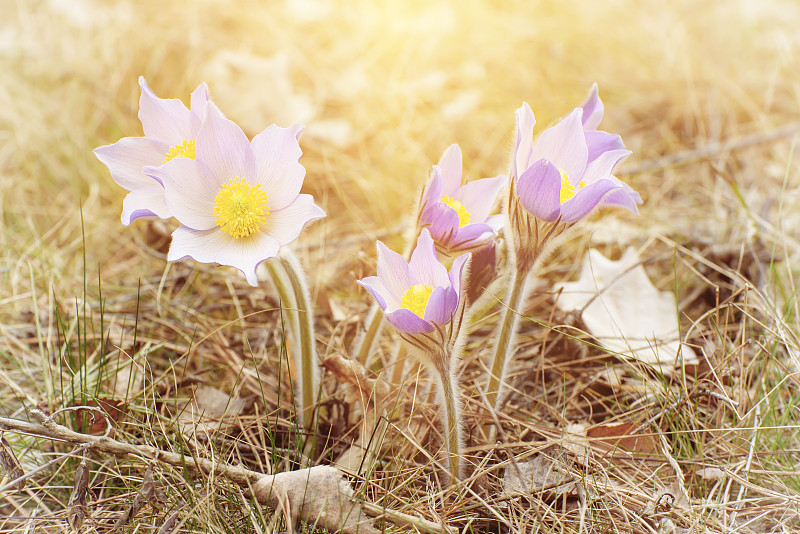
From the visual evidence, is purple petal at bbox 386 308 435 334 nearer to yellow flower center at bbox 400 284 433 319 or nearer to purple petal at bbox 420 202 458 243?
yellow flower center at bbox 400 284 433 319

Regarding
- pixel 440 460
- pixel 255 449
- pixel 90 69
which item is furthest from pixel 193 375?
pixel 90 69

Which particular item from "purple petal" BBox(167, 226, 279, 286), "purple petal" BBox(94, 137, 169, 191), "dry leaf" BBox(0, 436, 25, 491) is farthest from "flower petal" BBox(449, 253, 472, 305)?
"dry leaf" BBox(0, 436, 25, 491)

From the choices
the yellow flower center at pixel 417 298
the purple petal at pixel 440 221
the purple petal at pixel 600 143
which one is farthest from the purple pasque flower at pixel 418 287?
the purple petal at pixel 600 143

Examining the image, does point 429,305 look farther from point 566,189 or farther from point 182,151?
point 182,151

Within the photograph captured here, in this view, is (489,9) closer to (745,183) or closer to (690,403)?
(745,183)

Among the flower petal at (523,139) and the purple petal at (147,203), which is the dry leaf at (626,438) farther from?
the purple petal at (147,203)

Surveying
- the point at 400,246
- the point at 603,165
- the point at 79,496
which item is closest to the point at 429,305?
the point at 603,165
